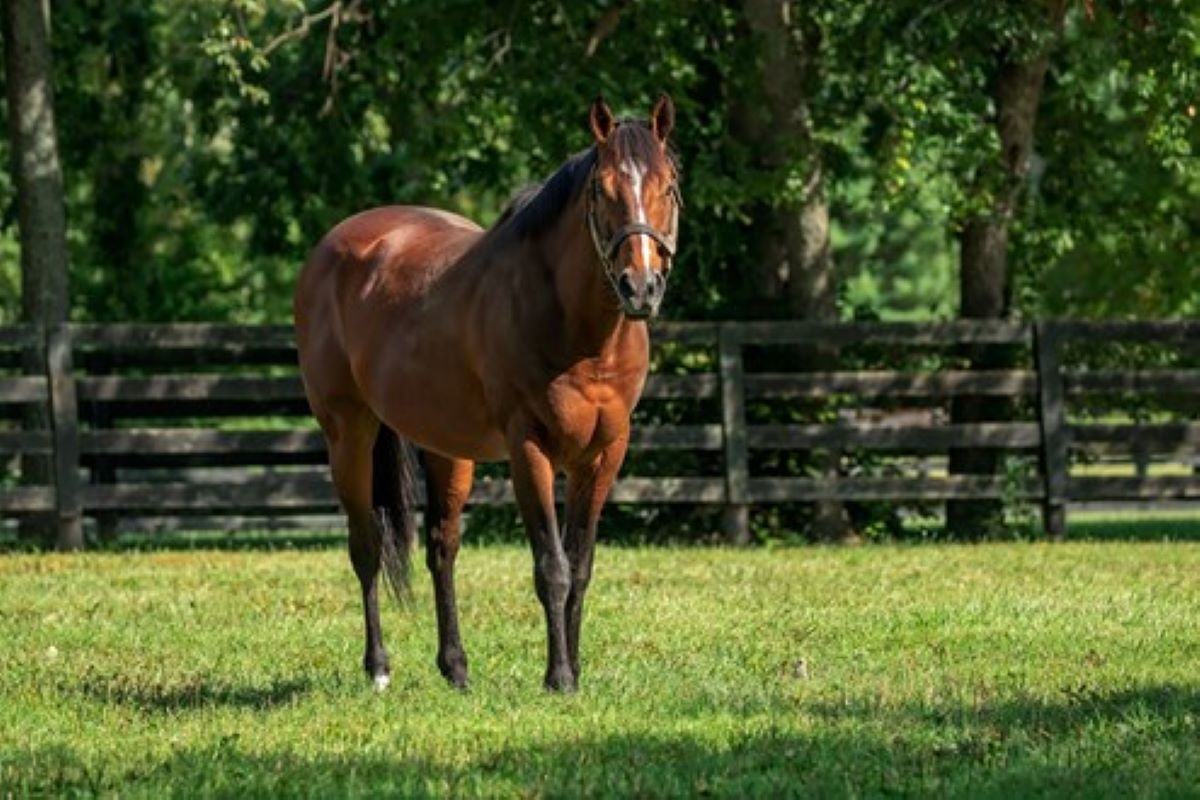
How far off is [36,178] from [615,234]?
12756 mm

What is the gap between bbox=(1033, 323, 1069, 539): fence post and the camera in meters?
21.5

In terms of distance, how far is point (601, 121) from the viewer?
10375 mm

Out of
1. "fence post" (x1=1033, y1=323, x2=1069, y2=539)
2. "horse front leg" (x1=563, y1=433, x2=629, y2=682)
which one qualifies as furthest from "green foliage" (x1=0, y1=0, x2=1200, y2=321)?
"horse front leg" (x1=563, y1=433, x2=629, y2=682)

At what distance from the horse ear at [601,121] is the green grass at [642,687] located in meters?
2.13

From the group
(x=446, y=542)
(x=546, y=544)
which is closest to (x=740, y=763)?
(x=546, y=544)

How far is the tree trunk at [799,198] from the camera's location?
836 inches

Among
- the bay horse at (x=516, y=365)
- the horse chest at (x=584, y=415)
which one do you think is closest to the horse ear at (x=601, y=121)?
the bay horse at (x=516, y=365)

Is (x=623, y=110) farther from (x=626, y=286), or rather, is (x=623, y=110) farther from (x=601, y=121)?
(x=626, y=286)

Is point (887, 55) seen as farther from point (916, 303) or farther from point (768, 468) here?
point (916, 303)

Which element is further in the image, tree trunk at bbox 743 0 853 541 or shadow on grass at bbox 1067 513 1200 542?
shadow on grass at bbox 1067 513 1200 542

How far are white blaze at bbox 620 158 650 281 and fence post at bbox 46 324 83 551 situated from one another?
37.3 ft

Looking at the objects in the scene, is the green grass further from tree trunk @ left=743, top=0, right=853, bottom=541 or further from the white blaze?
tree trunk @ left=743, top=0, right=853, bottom=541

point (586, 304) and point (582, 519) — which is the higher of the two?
point (586, 304)

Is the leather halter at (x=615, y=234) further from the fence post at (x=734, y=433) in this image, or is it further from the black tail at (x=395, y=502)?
the fence post at (x=734, y=433)
